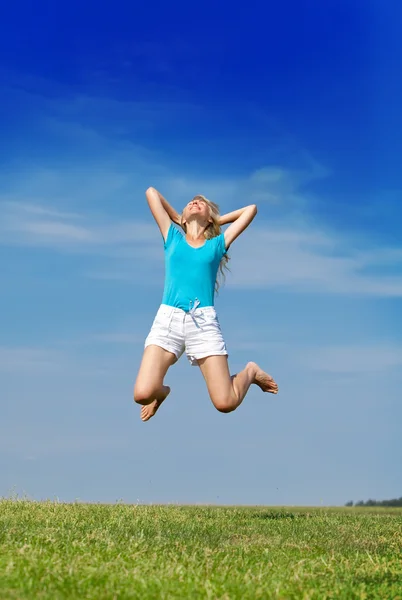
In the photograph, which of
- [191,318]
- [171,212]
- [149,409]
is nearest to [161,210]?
[171,212]

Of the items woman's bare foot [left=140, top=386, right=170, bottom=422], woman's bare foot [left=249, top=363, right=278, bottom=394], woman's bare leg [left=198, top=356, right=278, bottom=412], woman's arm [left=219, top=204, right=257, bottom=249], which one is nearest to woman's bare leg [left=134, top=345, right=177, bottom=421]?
woman's bare foot [left=140, top=386, right=170, bottom=422]

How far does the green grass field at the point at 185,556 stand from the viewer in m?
5.41

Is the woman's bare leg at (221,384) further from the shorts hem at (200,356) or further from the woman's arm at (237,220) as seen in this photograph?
the woman's arm at (237,220)

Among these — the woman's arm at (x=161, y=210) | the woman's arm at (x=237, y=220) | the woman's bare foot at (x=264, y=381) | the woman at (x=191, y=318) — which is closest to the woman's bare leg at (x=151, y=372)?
the woman at (x=191, y=318)

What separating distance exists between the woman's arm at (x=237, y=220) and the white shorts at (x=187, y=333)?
1276 mm

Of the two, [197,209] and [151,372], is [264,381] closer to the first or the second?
[151,372]

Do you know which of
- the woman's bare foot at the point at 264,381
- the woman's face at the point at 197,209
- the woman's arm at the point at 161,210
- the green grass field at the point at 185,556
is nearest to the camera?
the green grass field at the point at 185,556

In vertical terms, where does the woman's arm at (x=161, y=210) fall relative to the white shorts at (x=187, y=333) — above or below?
above

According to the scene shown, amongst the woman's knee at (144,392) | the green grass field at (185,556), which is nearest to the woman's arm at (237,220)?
the woman's knee at (144,392)

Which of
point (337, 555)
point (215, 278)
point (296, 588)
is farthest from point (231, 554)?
point (215, 278)

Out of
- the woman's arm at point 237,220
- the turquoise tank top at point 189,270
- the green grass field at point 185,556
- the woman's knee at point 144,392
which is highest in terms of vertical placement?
the woman's arm at point 237,220

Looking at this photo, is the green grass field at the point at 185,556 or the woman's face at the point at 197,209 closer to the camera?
the green grass field at the point at 185,556

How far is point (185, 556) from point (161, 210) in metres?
5.30

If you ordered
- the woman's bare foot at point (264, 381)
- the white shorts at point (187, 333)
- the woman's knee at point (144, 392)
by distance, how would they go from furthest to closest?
1. the woman's bare foot at point (264, 381)
2. the woman's knee at point (144, 392)
3. the white shorts at point (187, 333)
